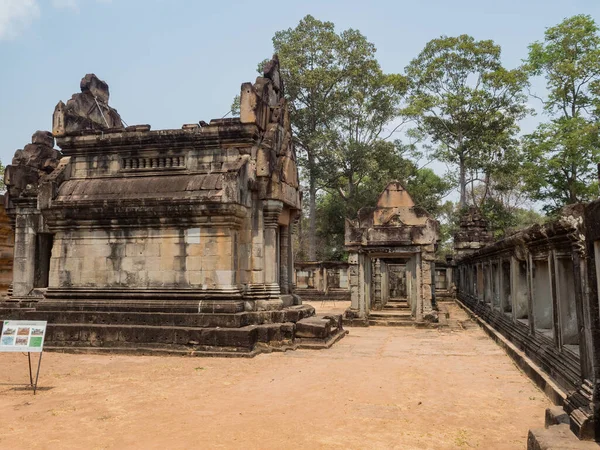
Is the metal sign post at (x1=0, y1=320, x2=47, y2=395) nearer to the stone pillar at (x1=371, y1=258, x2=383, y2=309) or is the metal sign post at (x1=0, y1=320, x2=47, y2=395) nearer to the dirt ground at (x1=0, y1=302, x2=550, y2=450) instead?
the dirt ground at (x1=0, y1=302, x2=550, y2=450)

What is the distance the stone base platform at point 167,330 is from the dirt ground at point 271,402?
37 centimetres

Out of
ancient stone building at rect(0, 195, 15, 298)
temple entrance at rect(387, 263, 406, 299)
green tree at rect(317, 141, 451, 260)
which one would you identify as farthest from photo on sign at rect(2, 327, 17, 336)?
green tree at rect(317, 141, 451, 260)

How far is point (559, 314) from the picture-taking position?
6039 mm

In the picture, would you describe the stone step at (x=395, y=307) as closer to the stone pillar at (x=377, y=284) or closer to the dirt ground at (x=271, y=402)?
the stone pillar at (x=377, y=284)

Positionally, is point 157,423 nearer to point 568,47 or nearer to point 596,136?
point 596,136

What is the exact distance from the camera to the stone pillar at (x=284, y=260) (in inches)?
450

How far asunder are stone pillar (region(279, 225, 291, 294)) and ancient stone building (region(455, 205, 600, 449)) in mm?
4584

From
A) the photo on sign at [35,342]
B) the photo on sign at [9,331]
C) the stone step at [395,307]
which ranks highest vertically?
the photo on sign at [9,331]

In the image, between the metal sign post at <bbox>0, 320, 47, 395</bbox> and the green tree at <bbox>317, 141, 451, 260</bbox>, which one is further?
the green tree at <bbox>317, 141, 451, 260</bbox>

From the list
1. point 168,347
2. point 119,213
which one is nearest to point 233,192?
point 119,213

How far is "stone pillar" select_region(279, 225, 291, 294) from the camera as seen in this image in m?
11.4

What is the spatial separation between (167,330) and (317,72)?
23.3 m

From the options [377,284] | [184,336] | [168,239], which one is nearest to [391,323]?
[377,284]

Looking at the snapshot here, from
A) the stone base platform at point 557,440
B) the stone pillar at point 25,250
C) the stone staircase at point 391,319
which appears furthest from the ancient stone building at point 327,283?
the stone base platform at point 557,440
